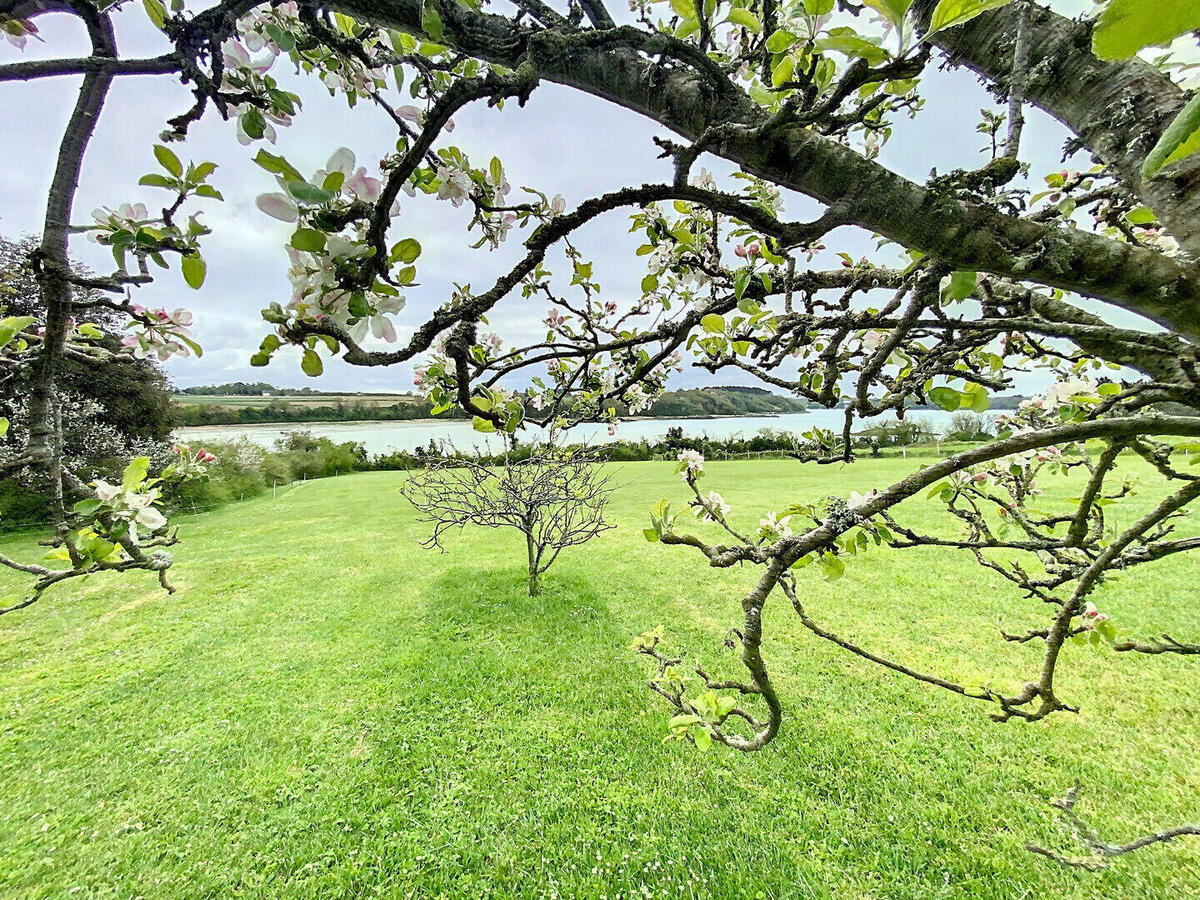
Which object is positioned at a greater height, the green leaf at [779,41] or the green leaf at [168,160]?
the green leaf at [779,41]

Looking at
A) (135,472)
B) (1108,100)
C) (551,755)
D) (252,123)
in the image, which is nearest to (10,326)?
(135,472)

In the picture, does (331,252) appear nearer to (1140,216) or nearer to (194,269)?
(194,269)

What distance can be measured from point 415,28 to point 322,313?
1.39 ft

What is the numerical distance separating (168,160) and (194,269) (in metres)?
0.12

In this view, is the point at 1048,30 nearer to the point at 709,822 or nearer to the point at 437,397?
the point at 437,397

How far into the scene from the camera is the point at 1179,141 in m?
0.17

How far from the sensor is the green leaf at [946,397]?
0.75 m

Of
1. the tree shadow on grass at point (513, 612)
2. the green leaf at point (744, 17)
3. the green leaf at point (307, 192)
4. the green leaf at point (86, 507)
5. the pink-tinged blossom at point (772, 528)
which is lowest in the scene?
the tree shadow on grass at point (513, 612)

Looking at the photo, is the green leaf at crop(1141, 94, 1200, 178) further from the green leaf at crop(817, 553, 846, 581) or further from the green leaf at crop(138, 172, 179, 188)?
the green leaf at crop(138, 172, 179, 188)

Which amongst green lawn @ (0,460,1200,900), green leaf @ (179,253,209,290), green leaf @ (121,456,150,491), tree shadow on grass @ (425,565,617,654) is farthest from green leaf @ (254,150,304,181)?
tree shadow on grass @ (425,565,617,654)

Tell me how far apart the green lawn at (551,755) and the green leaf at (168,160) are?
9.42 ft

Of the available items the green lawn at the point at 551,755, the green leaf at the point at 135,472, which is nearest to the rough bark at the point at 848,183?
the green leaf at the point at 135,472

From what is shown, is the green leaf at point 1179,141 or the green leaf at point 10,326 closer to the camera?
the green leaf at point 1179,141

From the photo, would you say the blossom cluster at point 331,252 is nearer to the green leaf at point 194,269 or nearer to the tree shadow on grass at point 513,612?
the green leaf at point 194,269
